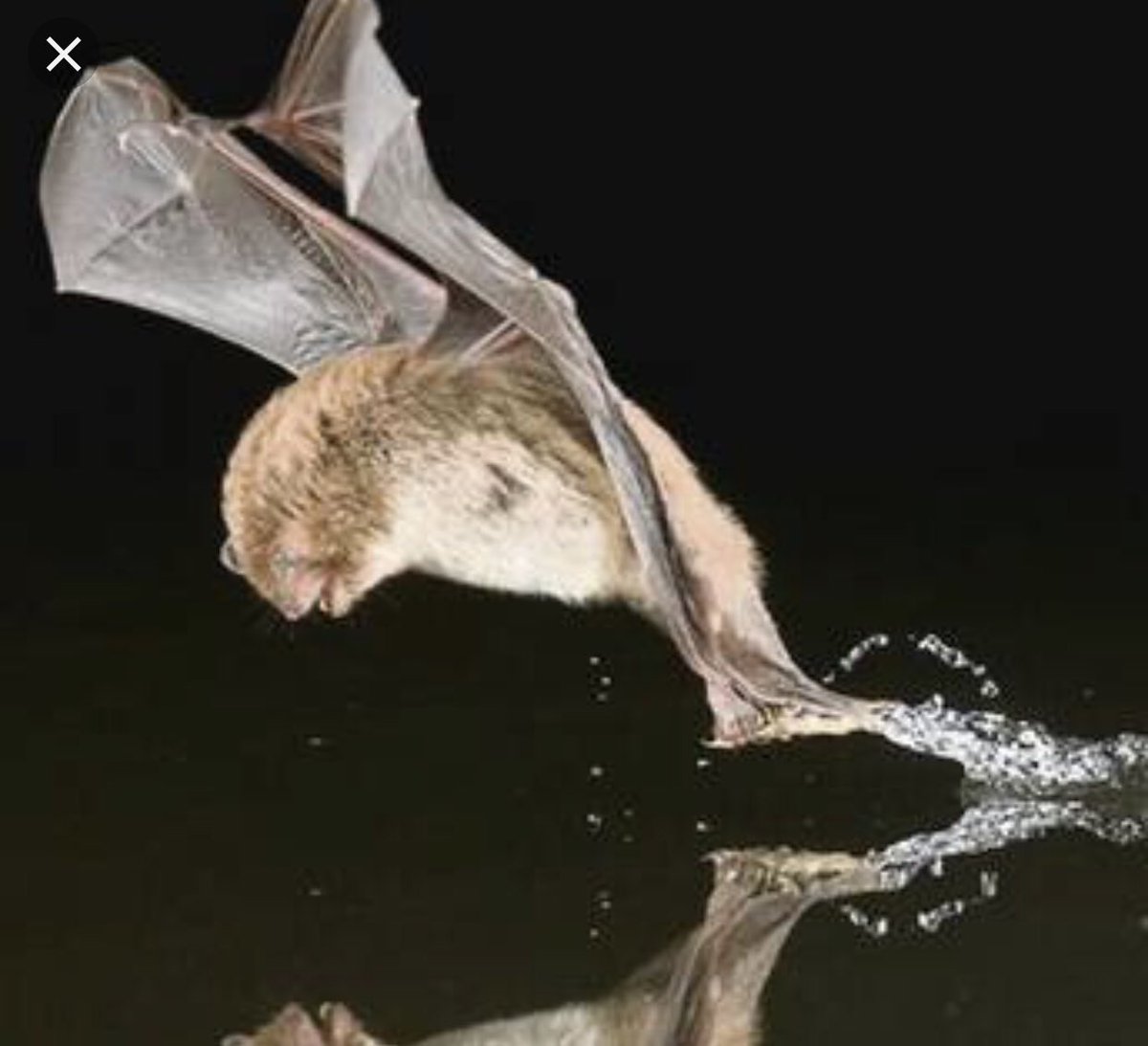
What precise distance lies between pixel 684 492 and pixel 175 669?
4.37 feet

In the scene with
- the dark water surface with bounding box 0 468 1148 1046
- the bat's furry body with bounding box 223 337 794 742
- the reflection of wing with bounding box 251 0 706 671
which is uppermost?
the reflection of wing with bounding box 251 0 706 671

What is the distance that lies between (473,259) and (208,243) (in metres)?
0.75

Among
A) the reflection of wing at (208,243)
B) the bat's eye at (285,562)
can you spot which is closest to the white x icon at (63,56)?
the reflection of wing at (208,243)

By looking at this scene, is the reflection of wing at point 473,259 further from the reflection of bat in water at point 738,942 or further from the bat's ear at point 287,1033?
the bat's ear at point 287,1033

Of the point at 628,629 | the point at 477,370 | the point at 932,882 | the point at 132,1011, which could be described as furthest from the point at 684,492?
the point at 628,629

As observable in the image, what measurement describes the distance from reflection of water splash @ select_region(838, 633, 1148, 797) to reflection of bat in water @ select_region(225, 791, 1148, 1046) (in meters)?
0.06

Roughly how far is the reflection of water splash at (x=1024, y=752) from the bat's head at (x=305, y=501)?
1.95ft

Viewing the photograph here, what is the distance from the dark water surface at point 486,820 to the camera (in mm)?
2693

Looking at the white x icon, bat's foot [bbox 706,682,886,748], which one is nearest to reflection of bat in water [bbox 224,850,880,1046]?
bat's foot [bbox 706,682,886,748]

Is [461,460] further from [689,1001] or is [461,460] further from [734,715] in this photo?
[689,1001]

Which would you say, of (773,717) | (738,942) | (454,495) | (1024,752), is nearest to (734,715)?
(773,717)

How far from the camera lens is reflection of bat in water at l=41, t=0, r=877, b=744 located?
8.71ft

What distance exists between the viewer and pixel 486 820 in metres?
3.22

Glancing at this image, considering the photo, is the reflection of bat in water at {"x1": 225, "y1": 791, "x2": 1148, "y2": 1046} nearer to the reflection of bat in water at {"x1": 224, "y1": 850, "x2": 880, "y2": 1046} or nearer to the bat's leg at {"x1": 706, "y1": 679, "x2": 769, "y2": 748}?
the reflection of bat in water at {"x1": 224, "y1": 850, "x2": 880, "y2": 1046}
